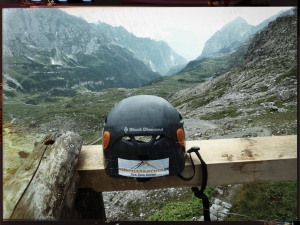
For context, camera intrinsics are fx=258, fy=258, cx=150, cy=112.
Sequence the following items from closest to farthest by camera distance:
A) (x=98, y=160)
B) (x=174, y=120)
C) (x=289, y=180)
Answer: (x=174, y=120) → (x=98, y=160) → (x=289, y=180)

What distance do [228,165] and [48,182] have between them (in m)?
0.82

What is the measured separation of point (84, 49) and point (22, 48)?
13.7 inches

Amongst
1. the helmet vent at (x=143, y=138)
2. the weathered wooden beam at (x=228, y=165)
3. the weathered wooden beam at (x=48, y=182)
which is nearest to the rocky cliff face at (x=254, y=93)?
the weathered wooden beam at (x=228, y=165)

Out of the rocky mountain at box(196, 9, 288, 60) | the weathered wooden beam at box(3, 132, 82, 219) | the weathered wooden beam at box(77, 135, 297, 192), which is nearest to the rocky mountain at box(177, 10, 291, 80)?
the rocky mountain at box(196, 9, 288, 60)

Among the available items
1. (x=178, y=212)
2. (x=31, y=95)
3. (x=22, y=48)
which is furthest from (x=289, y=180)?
(x=22, y=48)

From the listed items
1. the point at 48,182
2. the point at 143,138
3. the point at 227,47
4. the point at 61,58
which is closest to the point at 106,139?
the point at 143,138

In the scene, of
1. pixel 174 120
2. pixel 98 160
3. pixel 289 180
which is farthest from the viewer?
pixel 289 180

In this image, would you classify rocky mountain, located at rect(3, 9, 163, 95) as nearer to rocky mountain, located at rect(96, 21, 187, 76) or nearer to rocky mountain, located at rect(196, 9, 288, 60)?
rocky mountain, located at rect(96, 21, 187, 76)

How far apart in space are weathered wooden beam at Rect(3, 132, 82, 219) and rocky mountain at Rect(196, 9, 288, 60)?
902mm

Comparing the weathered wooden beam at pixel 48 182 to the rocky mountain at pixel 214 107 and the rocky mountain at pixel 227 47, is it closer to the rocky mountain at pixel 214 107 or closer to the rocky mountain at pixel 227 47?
the rocky mountain at pixel 214 107

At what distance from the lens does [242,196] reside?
149 cm

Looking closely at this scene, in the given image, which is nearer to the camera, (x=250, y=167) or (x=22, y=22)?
(x=250, y=167)

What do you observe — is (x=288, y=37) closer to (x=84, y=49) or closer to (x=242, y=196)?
(x=242, y=196)

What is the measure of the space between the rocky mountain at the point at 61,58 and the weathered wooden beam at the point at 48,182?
0.45 m
